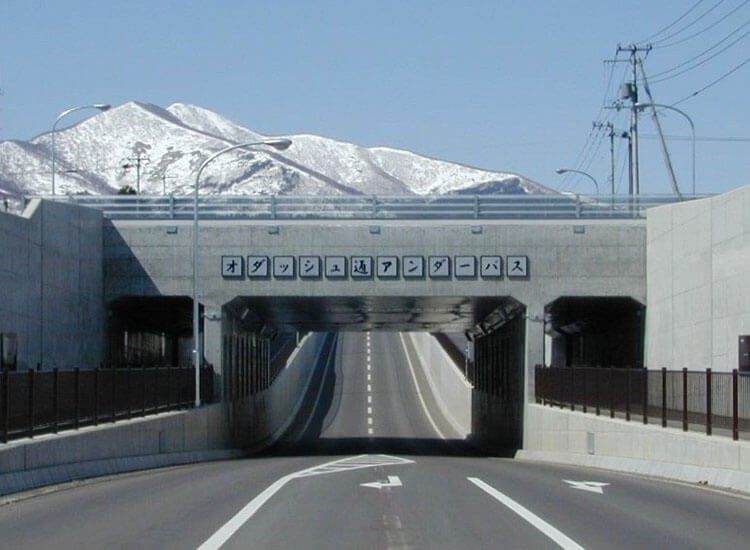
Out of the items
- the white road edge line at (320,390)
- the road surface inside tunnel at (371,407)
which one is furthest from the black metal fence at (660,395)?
the white road edge line at (320,390)

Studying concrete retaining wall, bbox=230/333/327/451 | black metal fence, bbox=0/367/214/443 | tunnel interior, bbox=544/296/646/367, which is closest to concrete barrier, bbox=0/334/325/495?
concrete retaining wall, bbox=230/333/327/451

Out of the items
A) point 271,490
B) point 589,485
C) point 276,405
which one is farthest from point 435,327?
point 271,490

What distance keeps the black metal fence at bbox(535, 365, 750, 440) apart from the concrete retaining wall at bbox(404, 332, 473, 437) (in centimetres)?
3214

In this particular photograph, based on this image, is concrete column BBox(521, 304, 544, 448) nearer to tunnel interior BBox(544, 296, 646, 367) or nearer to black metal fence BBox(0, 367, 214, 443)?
tunnel interior BBox(544, 296, 646, 367)

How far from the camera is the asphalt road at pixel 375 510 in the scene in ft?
55.1

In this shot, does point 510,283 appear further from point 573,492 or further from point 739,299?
point 573,492

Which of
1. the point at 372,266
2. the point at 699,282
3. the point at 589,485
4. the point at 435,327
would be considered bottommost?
the point at 589,485

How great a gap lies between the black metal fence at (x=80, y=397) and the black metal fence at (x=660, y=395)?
1224cm

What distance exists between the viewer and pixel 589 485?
88.7 ft

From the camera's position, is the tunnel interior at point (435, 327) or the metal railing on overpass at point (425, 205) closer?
the metal railing on overpass at point (425, 205)

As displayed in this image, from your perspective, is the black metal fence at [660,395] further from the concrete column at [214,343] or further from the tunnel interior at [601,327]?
the concrete column at [214,343]

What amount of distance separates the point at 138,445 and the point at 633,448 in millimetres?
12320

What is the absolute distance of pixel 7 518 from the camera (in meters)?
19.8

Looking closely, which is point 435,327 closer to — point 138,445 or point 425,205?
point 425,205
